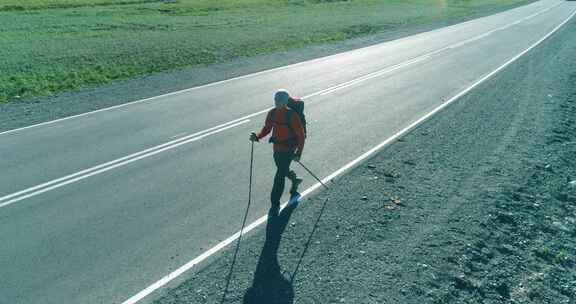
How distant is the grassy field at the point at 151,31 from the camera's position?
20.0 metres

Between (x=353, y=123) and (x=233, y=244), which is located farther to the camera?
(x=353, y=123)

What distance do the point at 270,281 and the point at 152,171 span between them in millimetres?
4277

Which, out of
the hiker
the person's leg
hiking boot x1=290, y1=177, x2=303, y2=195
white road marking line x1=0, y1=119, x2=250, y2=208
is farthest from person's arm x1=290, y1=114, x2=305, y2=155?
white road marking line x1=0, y1=119, x2=250, y2=208

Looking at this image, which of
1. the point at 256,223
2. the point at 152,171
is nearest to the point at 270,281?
the point at 256,223

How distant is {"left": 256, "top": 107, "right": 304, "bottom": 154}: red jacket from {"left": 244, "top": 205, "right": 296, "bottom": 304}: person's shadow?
4.42 feet

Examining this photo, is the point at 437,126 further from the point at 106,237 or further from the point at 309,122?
the point at 106,237

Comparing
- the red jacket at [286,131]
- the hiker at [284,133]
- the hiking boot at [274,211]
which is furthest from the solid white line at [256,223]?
the red jacket at [286,131]

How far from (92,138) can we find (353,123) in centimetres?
641

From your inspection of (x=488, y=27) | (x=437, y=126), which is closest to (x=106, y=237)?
(x=437, y=126)

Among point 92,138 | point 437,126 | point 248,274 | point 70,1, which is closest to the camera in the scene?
point 248,274

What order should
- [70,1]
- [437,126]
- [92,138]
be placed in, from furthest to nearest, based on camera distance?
1. [70,1]
2. [437,126]
3. [92,138]

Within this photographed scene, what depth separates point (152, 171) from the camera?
29.3 feet

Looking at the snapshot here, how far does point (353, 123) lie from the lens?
39.4 feet

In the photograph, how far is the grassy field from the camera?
789 inches
